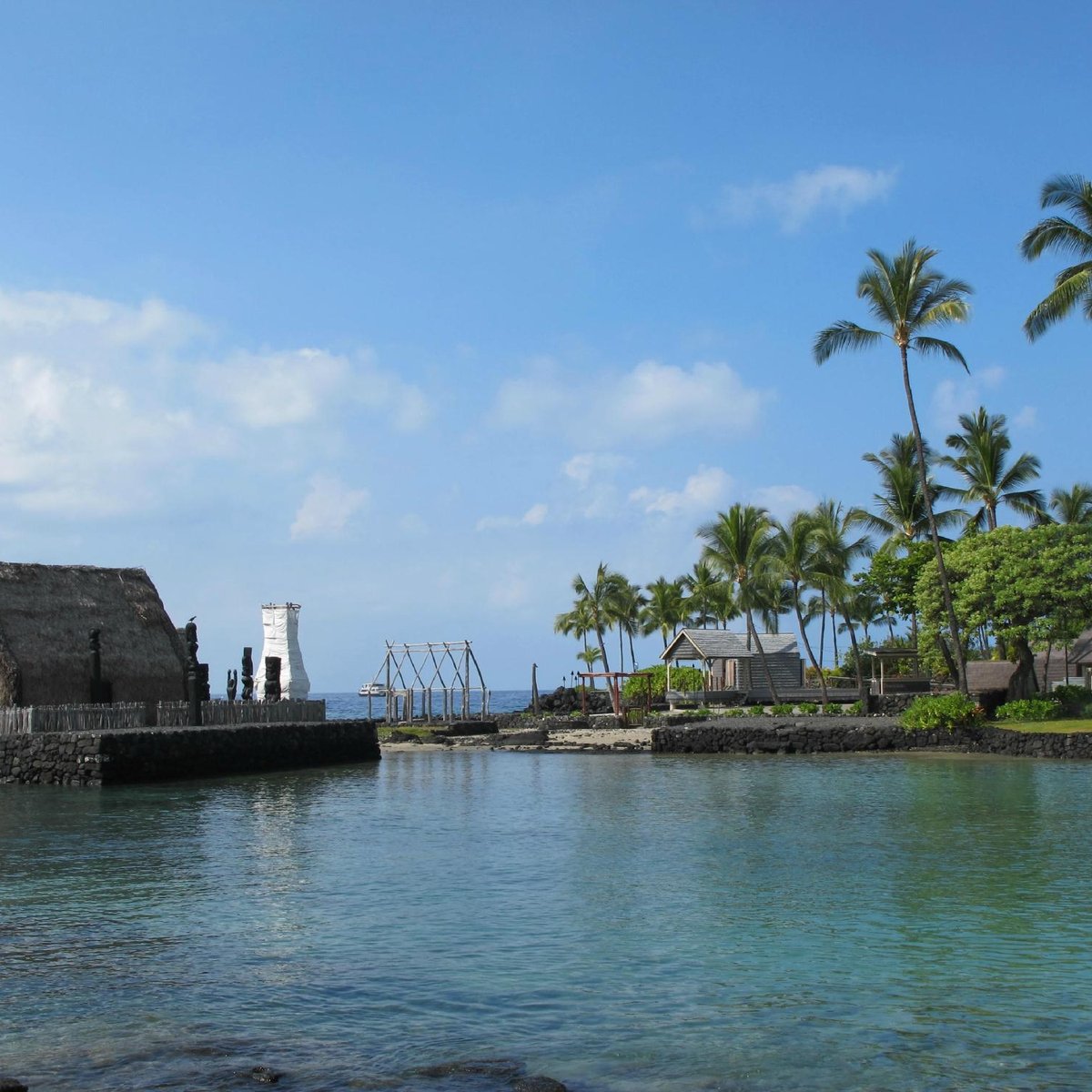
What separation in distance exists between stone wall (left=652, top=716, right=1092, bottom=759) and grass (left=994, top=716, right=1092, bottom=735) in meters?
1.08

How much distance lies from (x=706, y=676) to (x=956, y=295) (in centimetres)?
2691

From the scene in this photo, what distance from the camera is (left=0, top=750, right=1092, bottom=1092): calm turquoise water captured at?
8062mm

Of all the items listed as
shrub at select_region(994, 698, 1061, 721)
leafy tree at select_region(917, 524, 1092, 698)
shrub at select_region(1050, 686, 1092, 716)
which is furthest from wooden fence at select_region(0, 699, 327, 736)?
shrub at select_region(1050, 686, 1092, 716)

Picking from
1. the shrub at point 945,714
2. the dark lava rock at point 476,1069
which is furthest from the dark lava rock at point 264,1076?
the shrub at point 945,714

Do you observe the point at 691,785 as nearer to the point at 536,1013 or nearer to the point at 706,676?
the point at 536,1013

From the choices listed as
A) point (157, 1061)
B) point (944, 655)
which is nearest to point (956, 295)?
point (944, 655)

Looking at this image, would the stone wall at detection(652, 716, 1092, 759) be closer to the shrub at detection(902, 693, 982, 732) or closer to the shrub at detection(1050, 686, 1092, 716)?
the shrub at detection(902, 693, 982, 732)

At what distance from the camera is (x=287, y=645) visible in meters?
42.8

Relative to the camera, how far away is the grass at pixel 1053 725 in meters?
34.3

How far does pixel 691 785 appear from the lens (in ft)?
94.3

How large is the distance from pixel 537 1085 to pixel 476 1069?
2.20 feet

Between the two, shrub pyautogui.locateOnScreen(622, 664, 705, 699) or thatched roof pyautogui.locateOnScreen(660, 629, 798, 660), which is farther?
shrub pyautogui.locateOnScreen(622, 664, 705, 699)

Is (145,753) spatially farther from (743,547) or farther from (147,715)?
(743,547)

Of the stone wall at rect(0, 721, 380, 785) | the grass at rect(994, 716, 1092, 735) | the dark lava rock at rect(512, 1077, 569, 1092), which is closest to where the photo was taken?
the dark lava rock at rect(512, 1077, 569, 1092)
